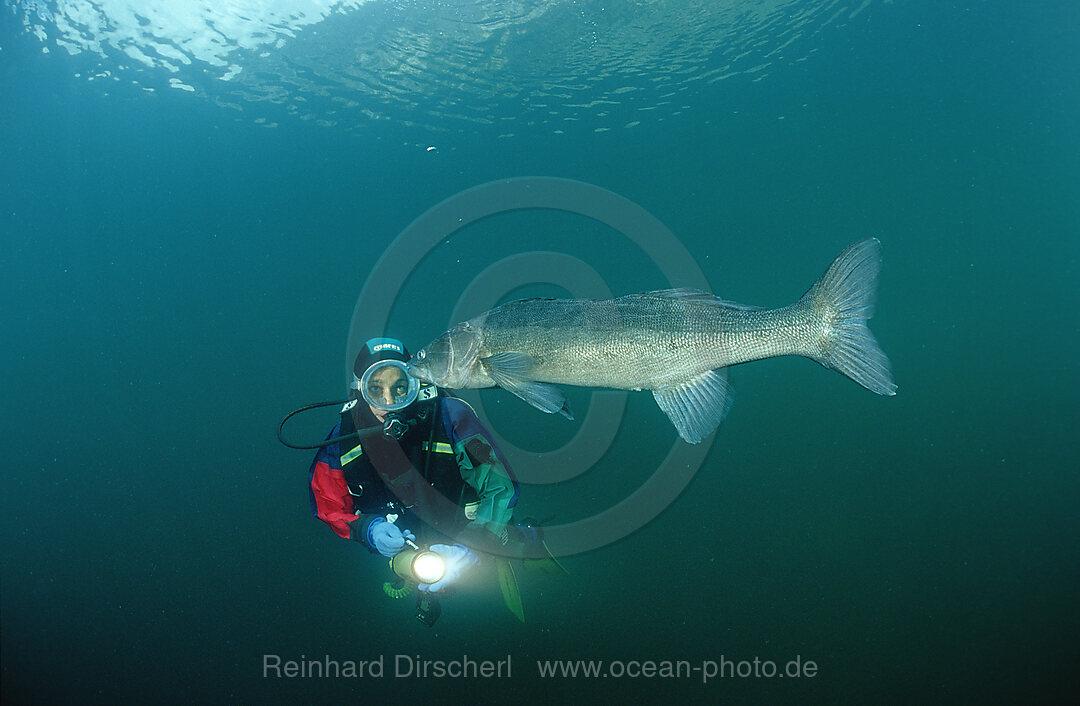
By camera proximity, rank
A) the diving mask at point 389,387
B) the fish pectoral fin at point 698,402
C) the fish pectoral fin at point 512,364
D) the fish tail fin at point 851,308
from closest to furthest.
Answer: the fish tail fin at point 851,308 < the fish pectoral fin at point 698,402 < the fish pectoral fin at point 512,364 < the diving mask at point 389,387

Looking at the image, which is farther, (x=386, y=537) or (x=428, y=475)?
(x=428, y=475)

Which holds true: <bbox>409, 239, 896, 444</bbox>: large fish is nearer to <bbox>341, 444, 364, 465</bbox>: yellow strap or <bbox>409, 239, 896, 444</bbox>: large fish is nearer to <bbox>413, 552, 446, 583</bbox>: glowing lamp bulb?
<bbox>341, 444, 364, 465</bbox>: yellow strap

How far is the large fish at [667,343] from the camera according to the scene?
3.18m

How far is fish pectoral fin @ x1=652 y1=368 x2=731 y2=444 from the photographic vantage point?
3.38 metres

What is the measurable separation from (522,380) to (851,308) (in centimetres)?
231

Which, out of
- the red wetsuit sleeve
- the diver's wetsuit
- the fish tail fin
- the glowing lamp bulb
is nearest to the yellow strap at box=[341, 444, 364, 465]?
the diver's wetsuit

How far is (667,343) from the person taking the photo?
341 cm

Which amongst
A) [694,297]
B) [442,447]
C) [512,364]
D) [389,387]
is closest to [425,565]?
[442,447]

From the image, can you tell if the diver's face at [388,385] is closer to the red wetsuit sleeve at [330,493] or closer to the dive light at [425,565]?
the red wetsuit sleeve at [330,493]

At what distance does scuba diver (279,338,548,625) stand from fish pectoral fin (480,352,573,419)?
0.68 metres

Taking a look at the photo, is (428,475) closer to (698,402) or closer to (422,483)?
(422,483)

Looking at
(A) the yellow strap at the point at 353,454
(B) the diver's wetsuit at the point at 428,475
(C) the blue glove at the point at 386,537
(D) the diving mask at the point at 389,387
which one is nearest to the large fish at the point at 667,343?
(D) the diving mask at the point at 389,387

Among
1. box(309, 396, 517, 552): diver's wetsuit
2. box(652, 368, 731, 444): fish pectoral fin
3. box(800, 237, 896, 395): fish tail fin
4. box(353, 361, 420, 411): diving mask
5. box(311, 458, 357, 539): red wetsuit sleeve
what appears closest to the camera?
box(800, 237, 896, 395): fish tail fin

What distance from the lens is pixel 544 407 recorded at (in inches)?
132
